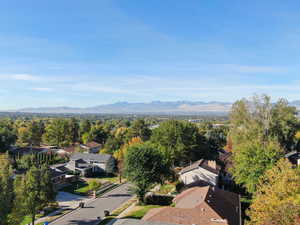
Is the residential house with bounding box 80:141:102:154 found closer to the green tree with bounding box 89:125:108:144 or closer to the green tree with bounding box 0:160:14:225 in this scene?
the green tree with bounding box 89:125:108:144

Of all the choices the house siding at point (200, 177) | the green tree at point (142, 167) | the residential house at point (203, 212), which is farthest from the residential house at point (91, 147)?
the residential house at point (203, 212)

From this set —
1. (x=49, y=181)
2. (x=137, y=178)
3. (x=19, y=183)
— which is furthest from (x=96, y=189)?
(x=19, y=183)

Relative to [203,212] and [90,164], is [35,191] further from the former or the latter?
[90,164]

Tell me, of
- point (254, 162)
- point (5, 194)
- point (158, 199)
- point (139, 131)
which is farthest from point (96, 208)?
point (139, 131)

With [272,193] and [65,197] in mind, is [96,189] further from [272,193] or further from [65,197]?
[272,193]

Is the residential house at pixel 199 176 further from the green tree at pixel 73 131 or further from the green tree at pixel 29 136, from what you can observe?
the green tree at pixel 29 136

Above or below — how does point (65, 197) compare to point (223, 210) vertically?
below

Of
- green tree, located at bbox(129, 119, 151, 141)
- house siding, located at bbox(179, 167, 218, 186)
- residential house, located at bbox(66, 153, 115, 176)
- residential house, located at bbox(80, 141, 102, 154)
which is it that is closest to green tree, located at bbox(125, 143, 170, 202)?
house siding, located at bbox(179, 167, 218, 186)
